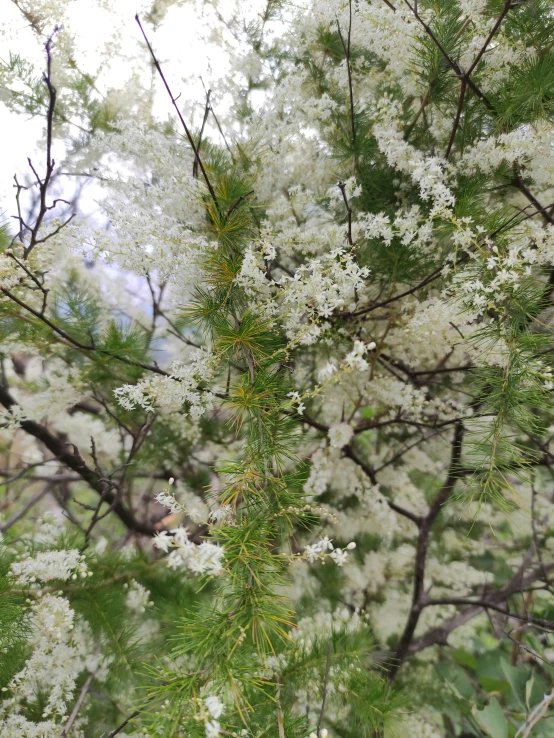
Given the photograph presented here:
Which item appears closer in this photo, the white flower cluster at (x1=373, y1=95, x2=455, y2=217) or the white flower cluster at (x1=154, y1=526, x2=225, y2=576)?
the white flower cluster at (x1=154, y1=526, x2=225, y2=576)

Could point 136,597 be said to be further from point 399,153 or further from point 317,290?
point 399,153

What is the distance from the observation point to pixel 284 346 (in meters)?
0.85

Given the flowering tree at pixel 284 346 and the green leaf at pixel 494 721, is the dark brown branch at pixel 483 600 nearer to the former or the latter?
the flowering tree at pixel 284 346

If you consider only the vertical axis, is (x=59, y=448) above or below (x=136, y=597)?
above

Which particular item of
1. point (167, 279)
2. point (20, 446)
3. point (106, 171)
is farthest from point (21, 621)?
point (20, 446)

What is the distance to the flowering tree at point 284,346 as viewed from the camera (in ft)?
2.19

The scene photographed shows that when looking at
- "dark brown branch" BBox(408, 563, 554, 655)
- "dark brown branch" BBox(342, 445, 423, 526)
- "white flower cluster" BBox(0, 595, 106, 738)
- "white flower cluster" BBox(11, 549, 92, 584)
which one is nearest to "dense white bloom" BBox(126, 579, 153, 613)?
"white flower cluster" BBox(0, 595, 106, 738)

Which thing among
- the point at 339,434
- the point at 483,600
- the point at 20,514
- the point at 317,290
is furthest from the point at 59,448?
the point at 483,600

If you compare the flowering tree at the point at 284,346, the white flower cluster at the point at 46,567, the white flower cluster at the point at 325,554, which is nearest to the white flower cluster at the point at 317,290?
the flowering tree at the point at 284,346

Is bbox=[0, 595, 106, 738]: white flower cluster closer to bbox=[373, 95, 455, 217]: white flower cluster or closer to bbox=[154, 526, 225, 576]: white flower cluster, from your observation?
bbox=[154, 526, 225, 576]: white flower cluster

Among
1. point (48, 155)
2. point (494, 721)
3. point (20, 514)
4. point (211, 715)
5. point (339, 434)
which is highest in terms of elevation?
point (48, 155)

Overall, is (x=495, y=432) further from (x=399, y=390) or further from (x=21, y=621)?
(x=21, y=621)

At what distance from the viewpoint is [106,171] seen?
119 centimetres

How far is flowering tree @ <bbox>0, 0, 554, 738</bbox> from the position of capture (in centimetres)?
67
